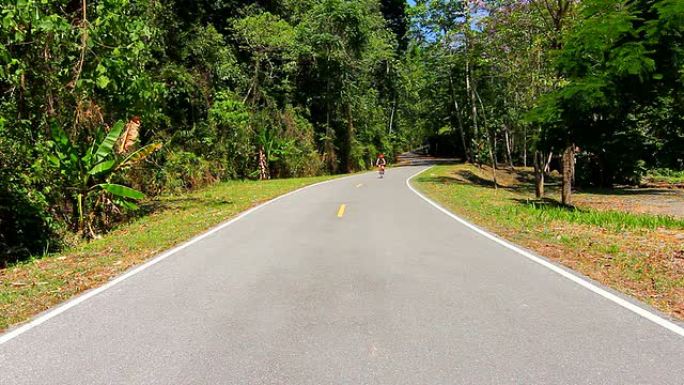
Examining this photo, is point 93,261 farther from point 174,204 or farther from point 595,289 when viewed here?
point 174,204

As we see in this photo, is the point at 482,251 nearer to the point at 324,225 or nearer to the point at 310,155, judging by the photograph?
the point at 324,225

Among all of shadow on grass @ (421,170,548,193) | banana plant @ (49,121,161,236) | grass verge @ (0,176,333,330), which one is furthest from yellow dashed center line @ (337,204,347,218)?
shadow on grass @ (421,170,548,193)

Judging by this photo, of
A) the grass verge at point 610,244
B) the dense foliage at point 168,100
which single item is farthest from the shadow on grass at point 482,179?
the grass verge at point 610,244

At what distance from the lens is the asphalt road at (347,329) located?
148 inches

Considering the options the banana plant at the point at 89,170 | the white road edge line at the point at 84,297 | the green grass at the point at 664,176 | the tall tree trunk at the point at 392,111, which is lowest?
the green grass at the point at 664,176

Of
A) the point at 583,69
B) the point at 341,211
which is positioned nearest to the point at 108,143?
the point at 341,211

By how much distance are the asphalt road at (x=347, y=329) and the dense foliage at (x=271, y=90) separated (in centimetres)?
594

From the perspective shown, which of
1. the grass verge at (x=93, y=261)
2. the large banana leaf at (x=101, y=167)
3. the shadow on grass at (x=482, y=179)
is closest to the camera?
the grass verge at (x=93, y=261)

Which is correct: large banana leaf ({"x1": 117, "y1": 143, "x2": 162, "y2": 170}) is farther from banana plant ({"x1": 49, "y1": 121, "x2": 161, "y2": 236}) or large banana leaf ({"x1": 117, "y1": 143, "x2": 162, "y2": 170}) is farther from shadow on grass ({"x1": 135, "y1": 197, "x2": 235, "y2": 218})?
shadow on grass ({"x1": 135, "y1": 197, "x2": 235, "y2": 218})

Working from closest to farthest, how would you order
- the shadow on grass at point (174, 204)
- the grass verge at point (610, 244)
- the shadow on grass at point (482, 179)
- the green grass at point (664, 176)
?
the grass verge at point (610, 244) < the shadow on grass at point (174, 204) < the shadow on grass at point (482, 179) < the green grass at point (664, 176)

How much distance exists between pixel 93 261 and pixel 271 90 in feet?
96.1

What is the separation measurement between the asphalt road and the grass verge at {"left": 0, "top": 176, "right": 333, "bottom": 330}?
575 mm

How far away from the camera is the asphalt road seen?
3.77 m

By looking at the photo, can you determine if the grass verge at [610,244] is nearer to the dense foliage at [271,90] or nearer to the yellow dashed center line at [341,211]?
the yellow dashed center line at [341,211]
